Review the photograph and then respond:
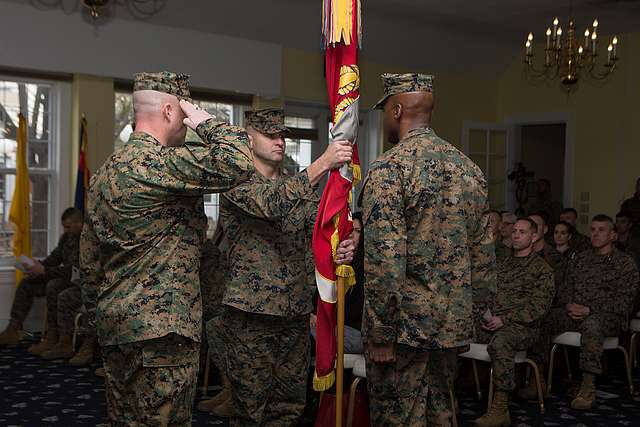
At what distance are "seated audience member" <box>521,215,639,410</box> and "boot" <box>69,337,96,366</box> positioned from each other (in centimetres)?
303

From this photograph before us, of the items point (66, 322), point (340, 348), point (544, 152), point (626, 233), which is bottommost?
point (66, 322)

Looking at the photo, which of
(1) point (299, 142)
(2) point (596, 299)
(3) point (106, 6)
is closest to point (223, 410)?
(2) point (596, 299)

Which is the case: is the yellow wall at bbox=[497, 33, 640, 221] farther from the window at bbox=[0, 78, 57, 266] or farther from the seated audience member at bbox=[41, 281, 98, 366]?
the seated audience member at bbox=[41, 281, 98, 366]

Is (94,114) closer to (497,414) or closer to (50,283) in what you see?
(50,283)

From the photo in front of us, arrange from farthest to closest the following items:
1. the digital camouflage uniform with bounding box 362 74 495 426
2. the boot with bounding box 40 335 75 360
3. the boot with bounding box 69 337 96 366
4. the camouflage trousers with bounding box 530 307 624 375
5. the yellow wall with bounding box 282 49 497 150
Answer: the yellow wall with bounding box 282 49 497 150 → the boot with bounding box 40 335 75 360 → the boot with bounding box 69 337 96 366 → the camouflage trousers with bounding box 530 307 624 375 → the digital camouflage uniform with bounding box 362 74 495 426

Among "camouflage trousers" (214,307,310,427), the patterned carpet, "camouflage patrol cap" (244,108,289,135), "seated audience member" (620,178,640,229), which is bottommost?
the patterned carpet

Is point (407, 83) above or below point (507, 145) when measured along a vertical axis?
below

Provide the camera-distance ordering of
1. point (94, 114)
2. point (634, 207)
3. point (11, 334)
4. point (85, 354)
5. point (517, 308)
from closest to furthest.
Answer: point (517, 308) < point (85, 354) < point (11, 334) < point (94, 114) < point (634, 207)

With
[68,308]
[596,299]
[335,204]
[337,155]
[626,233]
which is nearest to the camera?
[337,155]

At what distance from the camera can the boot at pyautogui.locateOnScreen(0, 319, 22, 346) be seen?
6176 millimetres

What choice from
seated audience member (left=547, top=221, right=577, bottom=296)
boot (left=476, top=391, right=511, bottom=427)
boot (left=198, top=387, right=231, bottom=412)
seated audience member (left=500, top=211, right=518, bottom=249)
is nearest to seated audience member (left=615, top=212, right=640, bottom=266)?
seated audience member (left=547, top=221, right=577, bottom=296)

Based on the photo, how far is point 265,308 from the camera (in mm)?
2971

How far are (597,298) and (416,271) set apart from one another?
2.97 m

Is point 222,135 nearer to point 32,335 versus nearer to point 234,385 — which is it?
point 234,385
